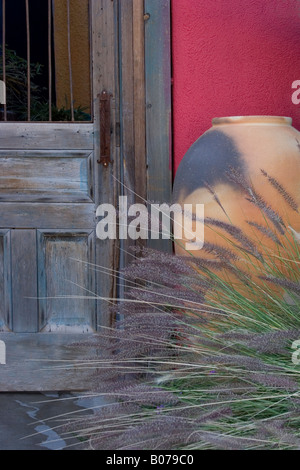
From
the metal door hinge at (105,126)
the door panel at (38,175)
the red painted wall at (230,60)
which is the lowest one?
the door panel at (38,175)

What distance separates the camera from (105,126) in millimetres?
2717

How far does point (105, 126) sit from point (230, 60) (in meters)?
0.60

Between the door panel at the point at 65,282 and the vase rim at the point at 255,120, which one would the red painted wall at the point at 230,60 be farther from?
the door panel at the point at 65,282

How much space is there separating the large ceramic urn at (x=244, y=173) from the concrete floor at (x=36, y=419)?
2.46 ft

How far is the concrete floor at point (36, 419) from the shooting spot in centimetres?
214

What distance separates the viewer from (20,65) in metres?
3.24

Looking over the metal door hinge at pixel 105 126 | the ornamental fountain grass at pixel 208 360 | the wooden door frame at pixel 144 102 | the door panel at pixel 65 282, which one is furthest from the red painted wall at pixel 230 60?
the ornamental fountain grass at pixel 208 360

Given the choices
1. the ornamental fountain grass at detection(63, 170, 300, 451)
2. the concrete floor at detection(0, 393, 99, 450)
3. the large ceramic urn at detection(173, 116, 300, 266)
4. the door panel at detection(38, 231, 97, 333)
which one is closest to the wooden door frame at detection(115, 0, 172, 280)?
the door panel at detection(38, 231, 97, 333)

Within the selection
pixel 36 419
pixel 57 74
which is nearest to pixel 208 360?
pixel 36 419

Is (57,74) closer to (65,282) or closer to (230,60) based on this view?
(230,60)

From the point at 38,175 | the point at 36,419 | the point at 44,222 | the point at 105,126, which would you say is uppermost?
the point at 105,126

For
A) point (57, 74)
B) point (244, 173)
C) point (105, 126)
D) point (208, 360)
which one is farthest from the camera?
point (57, 74)

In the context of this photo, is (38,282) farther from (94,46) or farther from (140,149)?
(94,46)

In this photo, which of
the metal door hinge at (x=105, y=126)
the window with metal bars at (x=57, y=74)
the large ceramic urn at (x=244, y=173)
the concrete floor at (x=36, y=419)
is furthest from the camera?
the window with metal bars at (x=57, y=74)
